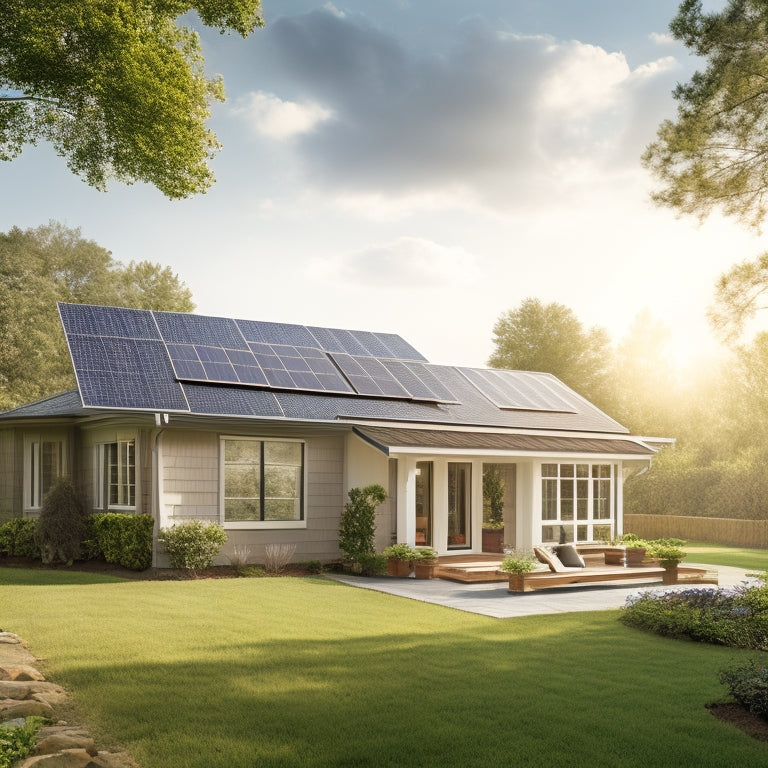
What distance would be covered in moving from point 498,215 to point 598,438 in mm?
6414

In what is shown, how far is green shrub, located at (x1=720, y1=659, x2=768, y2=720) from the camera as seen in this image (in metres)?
6.48

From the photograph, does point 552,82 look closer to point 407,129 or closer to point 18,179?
point 407,129

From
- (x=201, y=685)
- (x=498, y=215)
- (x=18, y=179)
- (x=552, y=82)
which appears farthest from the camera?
(x=18, y=179)

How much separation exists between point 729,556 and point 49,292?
102 feet

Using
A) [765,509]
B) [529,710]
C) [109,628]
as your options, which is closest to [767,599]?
[529,710]

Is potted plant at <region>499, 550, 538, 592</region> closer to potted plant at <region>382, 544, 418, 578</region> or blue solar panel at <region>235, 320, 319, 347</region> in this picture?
potted plant at <region>382, 544, 418, 578</region>

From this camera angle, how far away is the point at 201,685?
6.89 metres

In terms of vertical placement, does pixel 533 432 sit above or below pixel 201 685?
above

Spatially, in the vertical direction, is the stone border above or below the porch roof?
below

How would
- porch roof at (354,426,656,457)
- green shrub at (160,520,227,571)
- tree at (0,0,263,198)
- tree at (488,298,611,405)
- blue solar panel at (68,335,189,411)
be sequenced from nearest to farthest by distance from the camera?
tree at (0,0,263,198)
green shrub at (160,520,227,571)
blue solar panel at (68,335,189,411)
porch roof at (354,426,656,457)
tree at (488,298,611,405)

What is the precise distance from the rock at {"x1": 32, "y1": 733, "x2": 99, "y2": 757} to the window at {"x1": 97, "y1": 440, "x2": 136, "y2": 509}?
Answer: 11088mm

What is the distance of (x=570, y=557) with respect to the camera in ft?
51.7

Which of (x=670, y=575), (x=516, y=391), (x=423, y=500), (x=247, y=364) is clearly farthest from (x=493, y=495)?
(x=247, y=364)

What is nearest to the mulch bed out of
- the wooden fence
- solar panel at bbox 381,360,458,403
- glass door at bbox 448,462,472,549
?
glass door at bbox 448,462,472,549
